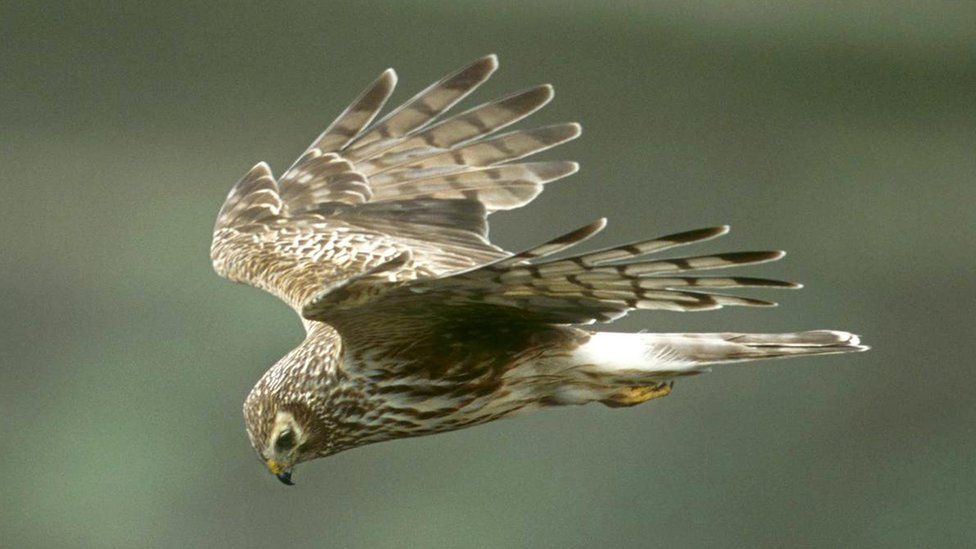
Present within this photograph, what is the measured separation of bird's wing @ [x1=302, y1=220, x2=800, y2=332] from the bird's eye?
0.43 meters

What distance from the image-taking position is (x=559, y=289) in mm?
3057

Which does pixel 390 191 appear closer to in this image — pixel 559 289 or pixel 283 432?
pixel 283 432

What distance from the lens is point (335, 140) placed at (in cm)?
425

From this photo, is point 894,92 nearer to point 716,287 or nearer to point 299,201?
point 299,201

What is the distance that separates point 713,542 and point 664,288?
7106mm

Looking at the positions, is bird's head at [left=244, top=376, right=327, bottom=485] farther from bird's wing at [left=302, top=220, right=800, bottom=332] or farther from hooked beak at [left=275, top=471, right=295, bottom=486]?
bird's wing at [left=302, top=220, right=800, bottom=332]

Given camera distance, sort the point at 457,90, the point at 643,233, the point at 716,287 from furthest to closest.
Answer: the point at 643,233 → the point at 457,90 → the point at 716,287

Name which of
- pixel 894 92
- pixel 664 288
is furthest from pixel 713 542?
pixel 664 288

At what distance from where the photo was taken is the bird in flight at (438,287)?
9.85ft

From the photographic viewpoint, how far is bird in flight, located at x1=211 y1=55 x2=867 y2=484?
3002mm

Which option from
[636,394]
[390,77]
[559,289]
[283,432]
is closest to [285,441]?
[283,432]

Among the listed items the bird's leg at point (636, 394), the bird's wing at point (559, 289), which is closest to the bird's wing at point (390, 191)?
the bird's leg at point (636, 394)

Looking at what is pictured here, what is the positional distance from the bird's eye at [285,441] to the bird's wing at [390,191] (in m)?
0.35

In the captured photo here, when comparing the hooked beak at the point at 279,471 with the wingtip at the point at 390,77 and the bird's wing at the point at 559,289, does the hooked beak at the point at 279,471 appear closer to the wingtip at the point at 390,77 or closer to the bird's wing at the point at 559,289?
the bird's wing at the point at 559,289
